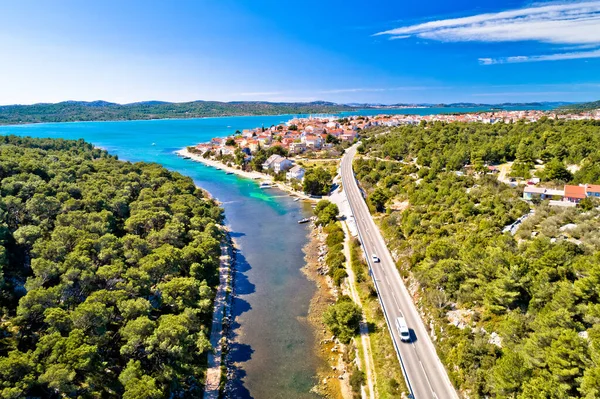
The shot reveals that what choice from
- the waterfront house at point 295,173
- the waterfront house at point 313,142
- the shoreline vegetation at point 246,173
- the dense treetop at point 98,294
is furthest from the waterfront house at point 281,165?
the dense treetop at point 98,294

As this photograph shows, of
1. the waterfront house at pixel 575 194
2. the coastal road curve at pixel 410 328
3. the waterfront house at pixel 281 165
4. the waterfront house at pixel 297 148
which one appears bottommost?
→ the coastal road curve at pixel 410 328

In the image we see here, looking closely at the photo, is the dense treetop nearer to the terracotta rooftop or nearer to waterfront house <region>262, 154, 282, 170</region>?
the terracotta rooftop

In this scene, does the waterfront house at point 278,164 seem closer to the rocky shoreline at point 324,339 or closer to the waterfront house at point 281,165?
the waterfront house at point 281,165

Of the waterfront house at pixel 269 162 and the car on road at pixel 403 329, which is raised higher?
the waterfront house at pixel 269 162

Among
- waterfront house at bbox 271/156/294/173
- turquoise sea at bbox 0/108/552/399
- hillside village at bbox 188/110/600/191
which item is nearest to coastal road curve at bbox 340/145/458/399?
turquoise sea at bbox 0/108/552/399

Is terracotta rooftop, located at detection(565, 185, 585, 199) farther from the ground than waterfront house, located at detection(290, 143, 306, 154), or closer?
closer

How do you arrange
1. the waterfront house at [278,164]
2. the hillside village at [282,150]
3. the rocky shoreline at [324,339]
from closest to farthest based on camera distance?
the rocky shoreline at [324,339], the waterfront house at [278,164], the hillside village at [282,150]
